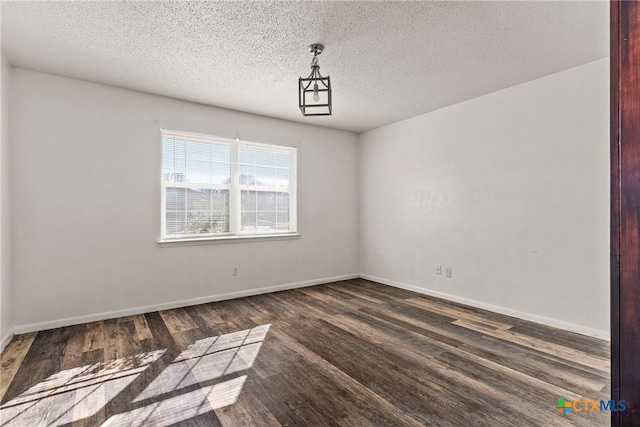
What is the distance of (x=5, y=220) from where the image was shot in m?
2.93

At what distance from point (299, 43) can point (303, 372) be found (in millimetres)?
2645

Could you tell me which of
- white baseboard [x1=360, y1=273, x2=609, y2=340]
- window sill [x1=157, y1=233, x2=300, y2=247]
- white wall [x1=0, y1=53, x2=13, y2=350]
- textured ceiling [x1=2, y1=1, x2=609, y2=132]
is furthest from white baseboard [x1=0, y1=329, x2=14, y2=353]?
white baseboard [x1=360, y1=273, x2=609, y2=340]

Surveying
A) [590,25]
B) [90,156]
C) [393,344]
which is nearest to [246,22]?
[90,156]

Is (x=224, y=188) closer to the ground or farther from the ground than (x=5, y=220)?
farther from the ground

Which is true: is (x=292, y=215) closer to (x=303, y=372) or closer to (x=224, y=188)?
(x=224, y=188)

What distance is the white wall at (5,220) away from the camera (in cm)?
284

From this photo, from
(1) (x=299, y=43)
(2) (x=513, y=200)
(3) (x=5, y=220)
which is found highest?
A: (1) (x=299, y=43)

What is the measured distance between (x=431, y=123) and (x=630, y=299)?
4265 mm

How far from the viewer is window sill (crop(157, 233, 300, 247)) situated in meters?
3.96

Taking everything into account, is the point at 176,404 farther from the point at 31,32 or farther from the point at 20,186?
the point at 31,32

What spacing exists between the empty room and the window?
0.09 ft

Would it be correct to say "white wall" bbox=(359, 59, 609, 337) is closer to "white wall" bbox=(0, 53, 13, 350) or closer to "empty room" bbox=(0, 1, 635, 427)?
"empty room" bbox=(0, 1, 635, 427)

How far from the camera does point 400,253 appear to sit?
16.4ft

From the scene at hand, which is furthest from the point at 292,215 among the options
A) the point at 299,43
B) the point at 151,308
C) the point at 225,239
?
the point at 299,43
